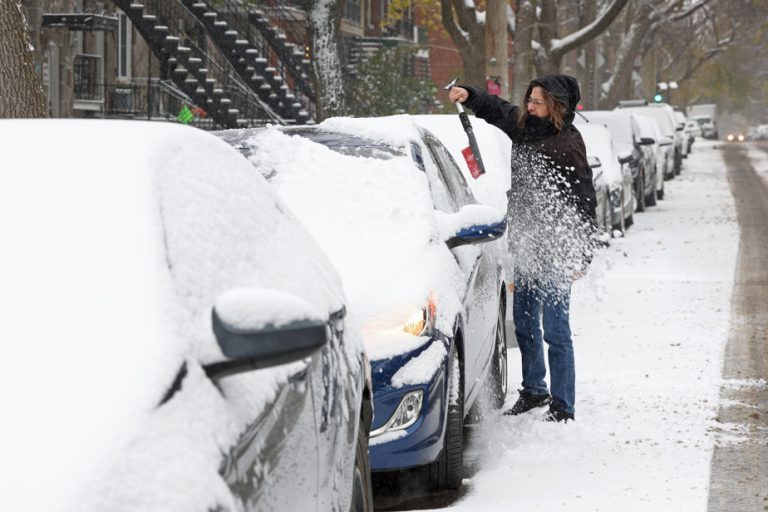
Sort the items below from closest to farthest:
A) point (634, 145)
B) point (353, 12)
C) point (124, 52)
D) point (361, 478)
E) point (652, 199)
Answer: point (361, 478) < point (634, 145) < point (652, 199) < point (124, 52) < point (353, 12)

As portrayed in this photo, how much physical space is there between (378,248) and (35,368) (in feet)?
13.3

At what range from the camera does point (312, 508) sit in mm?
3539

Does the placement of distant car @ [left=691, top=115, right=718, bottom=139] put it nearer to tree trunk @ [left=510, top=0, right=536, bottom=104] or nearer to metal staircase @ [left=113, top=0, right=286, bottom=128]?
tree trunk @ [left=510, top=0, right=536, bottom=104]

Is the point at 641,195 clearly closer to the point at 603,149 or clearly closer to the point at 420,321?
the point at 603,149

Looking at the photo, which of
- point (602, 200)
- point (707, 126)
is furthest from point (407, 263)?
point (707, 126)

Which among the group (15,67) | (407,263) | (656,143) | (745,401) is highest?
(15,67)

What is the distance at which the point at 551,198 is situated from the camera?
25.8 feet

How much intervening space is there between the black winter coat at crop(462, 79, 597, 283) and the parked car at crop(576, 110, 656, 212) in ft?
51.5

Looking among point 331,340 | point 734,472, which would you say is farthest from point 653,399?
point 331,340

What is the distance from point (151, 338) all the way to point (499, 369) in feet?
18.8

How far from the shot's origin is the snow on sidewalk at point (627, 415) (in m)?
6.46

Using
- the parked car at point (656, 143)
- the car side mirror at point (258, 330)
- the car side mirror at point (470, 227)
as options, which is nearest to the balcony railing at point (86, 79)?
the parked car at point (656, 143)

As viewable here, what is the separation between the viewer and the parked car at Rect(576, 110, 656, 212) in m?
24.7

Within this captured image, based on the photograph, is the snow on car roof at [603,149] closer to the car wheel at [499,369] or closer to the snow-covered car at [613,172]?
the snow-covered car at [613,172]
